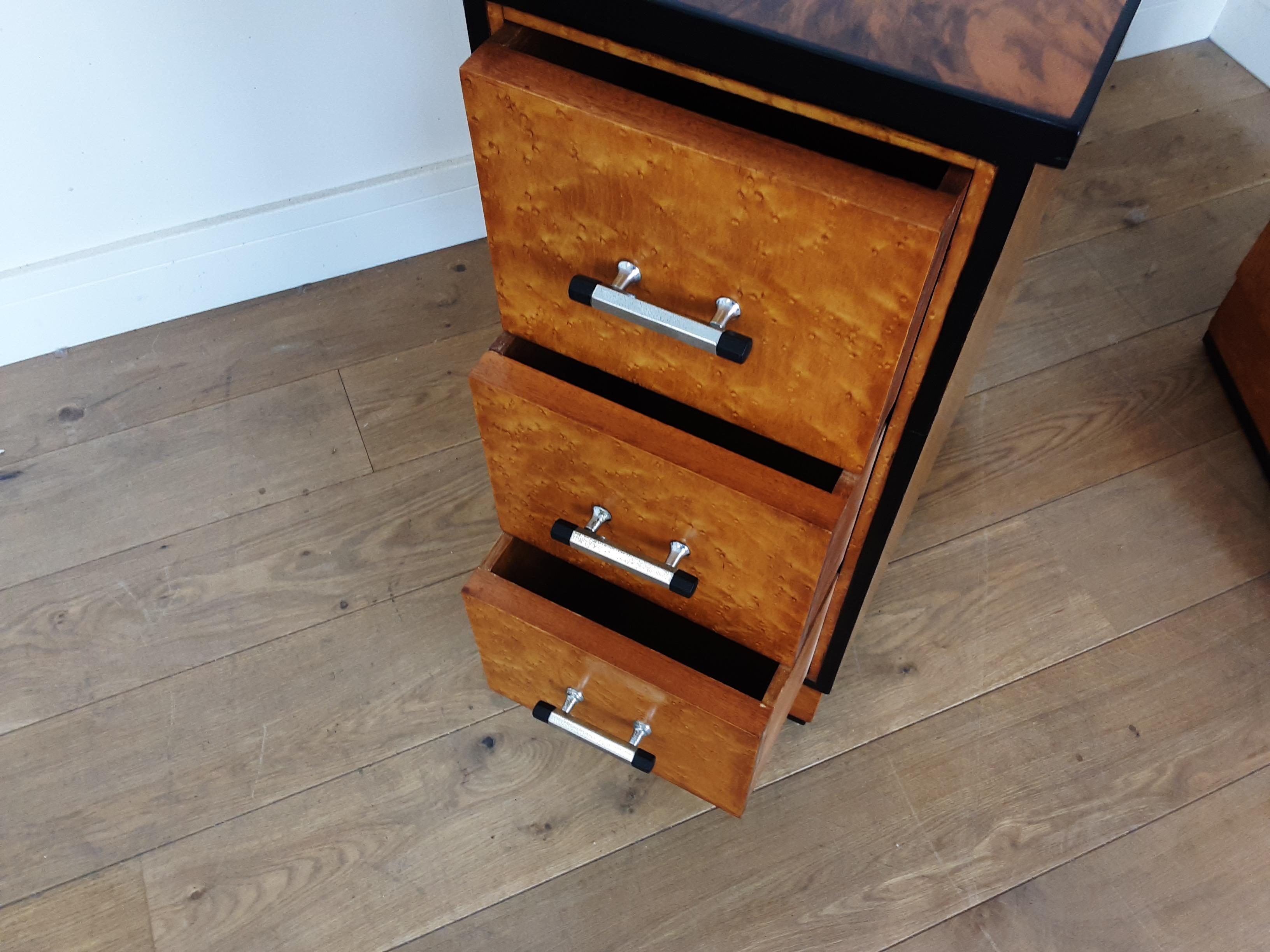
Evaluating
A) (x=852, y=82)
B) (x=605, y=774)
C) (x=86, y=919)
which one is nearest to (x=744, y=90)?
(x=852, y=82)

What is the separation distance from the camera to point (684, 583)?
704mm

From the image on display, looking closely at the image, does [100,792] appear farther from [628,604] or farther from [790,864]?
[790,864]

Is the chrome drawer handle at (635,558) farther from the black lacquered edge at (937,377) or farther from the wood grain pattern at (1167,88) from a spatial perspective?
the wood grain pattern at (1167,88)

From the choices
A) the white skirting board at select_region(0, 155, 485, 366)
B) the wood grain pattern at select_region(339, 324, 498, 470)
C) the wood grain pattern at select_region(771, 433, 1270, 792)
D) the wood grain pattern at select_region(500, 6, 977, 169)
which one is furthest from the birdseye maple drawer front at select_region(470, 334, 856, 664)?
the white skirting board at select_region(0, 155, 485, 366)

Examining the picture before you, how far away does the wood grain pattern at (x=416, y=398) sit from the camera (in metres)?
1.20

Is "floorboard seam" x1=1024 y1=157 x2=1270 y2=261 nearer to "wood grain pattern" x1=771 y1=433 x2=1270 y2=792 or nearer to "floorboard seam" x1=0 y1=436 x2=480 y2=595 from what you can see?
"wood grain pattern" x1=771 y1=433 x2=1270 y2=792

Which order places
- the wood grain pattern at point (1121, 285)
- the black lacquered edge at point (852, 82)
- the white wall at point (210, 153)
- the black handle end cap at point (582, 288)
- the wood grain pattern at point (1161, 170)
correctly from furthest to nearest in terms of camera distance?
the wood grain pattern at point (1161, 170) < the wood grain pattern at point (1121, 285) < the white wall at point (210, 153) < the black handle end cap at point (582, 288) < the black lacquered edge at point (852, 82)

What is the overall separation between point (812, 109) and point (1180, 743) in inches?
31.3

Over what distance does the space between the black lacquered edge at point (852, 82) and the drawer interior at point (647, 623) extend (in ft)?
1.50

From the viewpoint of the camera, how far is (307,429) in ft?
3.97

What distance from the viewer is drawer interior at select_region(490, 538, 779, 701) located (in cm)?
89

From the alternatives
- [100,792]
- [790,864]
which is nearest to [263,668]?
[100,792]

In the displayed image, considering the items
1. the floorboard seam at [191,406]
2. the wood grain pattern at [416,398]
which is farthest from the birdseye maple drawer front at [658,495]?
the floorboard seam at [191,406]

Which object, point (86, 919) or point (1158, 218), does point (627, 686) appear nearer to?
point (86, 919)
